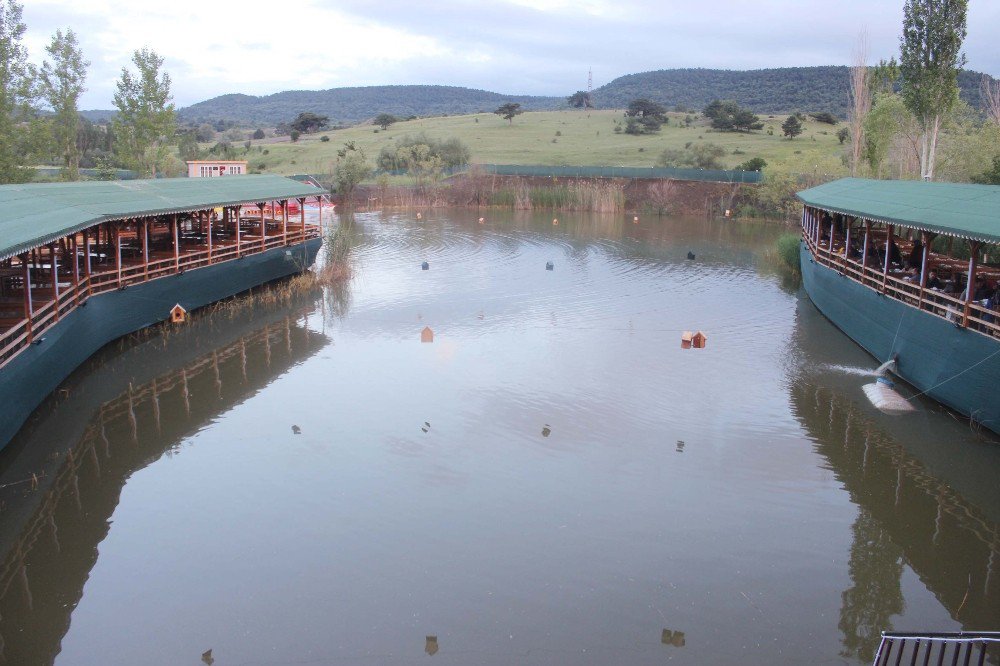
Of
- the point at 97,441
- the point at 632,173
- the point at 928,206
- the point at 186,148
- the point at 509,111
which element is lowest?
the point at 97,441

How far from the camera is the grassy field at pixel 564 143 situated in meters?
72.6

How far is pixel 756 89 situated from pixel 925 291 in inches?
5799

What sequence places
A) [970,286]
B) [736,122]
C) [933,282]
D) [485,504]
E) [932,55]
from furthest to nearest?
1. [736,122]
2. [932,55]
3. [933,282]
4. [970,286]
5. [485,504]

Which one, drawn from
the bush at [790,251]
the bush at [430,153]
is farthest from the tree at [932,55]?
the bush at [430,153]

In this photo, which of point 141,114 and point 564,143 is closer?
point 141,114

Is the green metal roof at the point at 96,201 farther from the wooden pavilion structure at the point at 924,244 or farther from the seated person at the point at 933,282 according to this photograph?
the seated person at the point at 933,282

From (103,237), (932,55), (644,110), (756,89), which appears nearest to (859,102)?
(932,55)

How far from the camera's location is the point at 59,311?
1650 cm

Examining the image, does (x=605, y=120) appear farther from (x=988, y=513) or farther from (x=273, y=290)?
(x=988, y=513)

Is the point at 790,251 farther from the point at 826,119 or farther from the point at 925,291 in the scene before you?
the point at 826,119

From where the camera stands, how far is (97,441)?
1427 centimetres

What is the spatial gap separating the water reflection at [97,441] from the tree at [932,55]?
25.2m

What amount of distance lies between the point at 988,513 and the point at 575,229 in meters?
35.9

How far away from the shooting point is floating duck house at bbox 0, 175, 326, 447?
14289 millimetres
